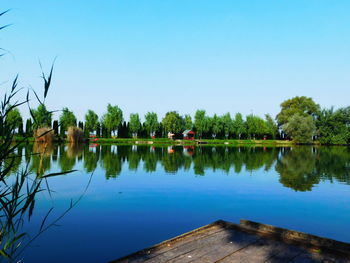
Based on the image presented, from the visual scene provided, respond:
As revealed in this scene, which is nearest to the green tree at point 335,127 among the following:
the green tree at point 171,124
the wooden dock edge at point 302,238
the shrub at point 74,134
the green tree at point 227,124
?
the green tree at point 227,124

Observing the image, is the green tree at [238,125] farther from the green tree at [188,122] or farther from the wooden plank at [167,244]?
the wooden plank at [167,244]

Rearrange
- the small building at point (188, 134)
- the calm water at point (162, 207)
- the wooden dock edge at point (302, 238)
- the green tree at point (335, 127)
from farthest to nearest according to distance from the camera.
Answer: the small building at point (188, 134)
the green tree at point (335, 127)
the calm water at point (162, 207)
the wooden dock edge at point (302, 238)

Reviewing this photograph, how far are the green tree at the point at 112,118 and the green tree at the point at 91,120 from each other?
2164mm

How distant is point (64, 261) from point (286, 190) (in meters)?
9.18

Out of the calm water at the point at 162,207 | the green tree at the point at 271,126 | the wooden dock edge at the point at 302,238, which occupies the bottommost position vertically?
the calm water at the point at 162,207

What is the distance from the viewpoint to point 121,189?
11.0 meters

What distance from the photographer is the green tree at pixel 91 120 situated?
66625 mm

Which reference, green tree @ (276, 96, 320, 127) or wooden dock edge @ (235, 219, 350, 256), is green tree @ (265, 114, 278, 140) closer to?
green tree @ (276, 96, 320, 127)

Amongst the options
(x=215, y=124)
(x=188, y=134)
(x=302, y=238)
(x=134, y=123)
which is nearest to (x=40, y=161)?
(x=302, y=238)

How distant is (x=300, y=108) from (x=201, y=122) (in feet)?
82.6

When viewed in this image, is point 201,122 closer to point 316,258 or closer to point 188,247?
point 188,247

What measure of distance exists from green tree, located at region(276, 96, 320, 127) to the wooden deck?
69841 mm

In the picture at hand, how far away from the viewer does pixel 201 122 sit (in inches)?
2908

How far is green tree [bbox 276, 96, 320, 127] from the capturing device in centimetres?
6925
